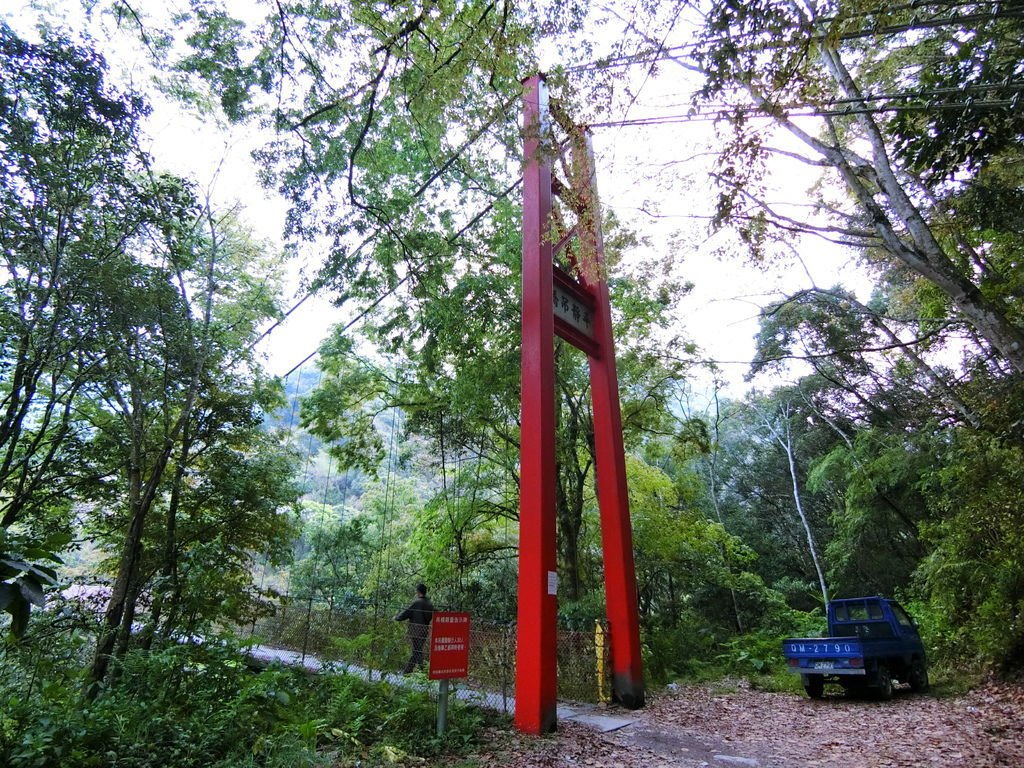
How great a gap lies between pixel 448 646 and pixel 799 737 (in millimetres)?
3870

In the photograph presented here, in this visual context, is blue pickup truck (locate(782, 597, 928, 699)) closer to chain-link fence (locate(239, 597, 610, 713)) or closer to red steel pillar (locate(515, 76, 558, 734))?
chain-link fence (locate(239, 597, 610, 713))

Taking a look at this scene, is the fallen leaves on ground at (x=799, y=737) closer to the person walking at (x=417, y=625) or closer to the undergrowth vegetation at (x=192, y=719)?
the undergrowth vegetation at (x=192, y=719)

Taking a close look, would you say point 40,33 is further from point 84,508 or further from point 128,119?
point 84,508

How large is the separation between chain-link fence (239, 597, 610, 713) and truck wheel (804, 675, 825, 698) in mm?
3134

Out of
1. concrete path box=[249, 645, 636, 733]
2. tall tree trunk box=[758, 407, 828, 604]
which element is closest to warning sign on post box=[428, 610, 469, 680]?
concrete path box=[249, 645, 636, 733]

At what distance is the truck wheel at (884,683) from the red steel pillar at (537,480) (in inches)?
195

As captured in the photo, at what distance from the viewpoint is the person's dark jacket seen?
25.0 ft

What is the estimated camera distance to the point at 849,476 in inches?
521

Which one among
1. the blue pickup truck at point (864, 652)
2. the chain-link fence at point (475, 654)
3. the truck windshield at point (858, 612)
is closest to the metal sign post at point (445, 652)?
the chain-link fence at point (475, 654)

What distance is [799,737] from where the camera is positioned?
218 inches

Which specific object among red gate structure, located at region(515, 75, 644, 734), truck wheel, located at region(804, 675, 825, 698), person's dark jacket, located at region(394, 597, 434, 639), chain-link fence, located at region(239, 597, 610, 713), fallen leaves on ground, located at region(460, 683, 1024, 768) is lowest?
fallen leaves on ground, located at region(460, 683, 1024, 768)

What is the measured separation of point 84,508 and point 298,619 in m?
4.61

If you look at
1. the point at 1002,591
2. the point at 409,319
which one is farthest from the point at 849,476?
the point at 409,319

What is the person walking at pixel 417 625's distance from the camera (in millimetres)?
7465
